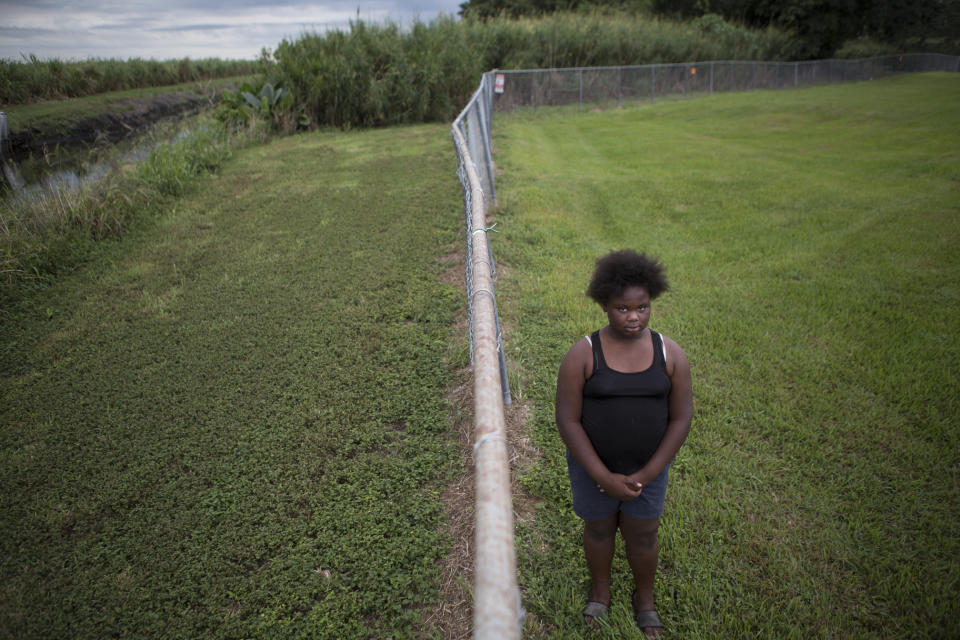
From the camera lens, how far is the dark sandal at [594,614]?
2207mm

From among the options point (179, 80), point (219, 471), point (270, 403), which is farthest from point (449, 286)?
point (179, 80)

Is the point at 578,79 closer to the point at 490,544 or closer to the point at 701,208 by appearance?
the point at 701,208

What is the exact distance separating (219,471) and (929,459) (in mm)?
4008

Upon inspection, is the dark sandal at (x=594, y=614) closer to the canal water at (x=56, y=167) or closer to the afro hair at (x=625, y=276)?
the afro hair at (x=625, y=276)

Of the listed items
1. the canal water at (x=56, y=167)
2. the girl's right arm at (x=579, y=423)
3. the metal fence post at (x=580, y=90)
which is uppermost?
the metal fence post at (x=580, y=90)

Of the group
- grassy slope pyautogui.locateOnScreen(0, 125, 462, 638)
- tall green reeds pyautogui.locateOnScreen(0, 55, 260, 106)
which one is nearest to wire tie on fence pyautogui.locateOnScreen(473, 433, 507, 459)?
grassy slope pyautogui.locateOnScreen(0, 125, 462, 638)

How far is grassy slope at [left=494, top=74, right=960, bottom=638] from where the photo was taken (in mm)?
2307

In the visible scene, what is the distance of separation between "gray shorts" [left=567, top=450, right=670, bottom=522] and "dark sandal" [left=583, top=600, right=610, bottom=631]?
0.41 m

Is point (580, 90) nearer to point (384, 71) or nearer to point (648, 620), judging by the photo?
point (384, 71)

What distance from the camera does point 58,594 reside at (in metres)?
2.37

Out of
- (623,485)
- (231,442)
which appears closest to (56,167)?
(231,442)

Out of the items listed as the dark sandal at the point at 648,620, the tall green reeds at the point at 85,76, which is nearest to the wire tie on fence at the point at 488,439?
the dark sandal at the point at 648,620

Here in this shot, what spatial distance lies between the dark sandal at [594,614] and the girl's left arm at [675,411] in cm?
67

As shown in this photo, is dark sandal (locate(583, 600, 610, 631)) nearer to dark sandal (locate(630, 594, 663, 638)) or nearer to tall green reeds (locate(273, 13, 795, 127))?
dark sandal (locate(630, 594, 663, 638))
